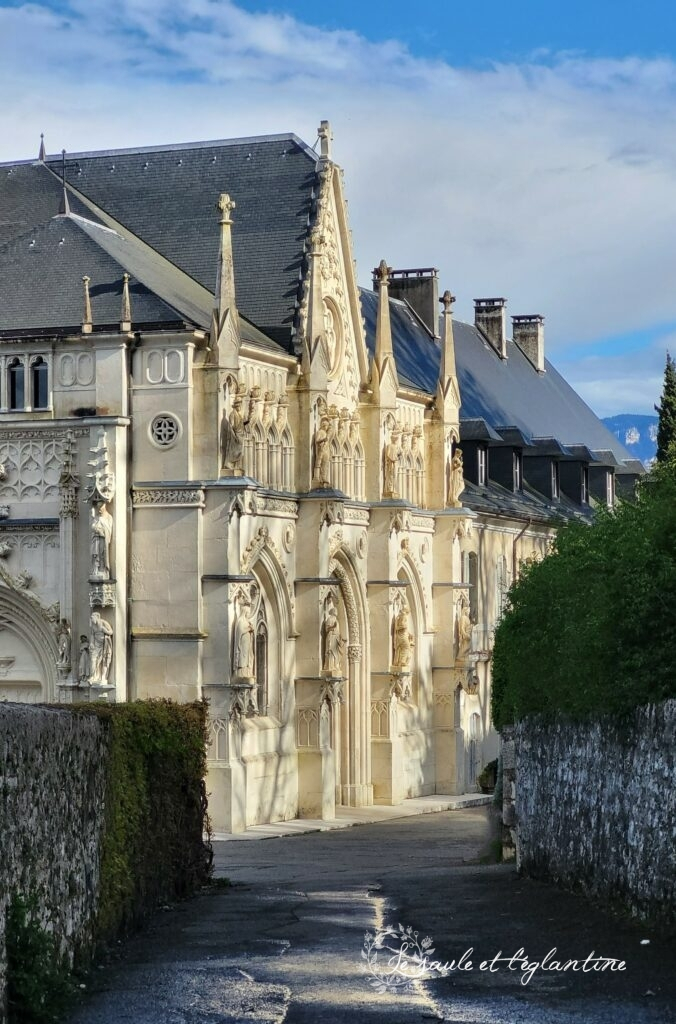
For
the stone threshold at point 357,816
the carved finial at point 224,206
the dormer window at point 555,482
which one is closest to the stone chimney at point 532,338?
the dormer window at point 555,482

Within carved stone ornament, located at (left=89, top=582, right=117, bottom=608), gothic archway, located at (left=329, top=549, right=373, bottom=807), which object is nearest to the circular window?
carved stone ornament, located at (left=89, top=582, right=117, bottom=608)

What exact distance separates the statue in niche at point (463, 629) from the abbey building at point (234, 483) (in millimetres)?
70

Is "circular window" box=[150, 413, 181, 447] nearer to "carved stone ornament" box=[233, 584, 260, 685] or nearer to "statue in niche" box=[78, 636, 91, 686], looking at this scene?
"carved stone ornament" box=[233, 584, 260, 685]

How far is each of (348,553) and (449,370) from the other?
8.37 metres

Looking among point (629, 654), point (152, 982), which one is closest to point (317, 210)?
point (629, 654)

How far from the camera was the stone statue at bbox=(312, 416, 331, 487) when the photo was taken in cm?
4734

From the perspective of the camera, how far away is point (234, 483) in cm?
4288

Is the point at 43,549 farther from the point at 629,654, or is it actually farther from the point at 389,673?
the point at 629,654

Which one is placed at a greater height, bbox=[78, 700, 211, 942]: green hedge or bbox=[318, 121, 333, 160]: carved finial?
bbox=[318, 121, 333, 160]: carved finial

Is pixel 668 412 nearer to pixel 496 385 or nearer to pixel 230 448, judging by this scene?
pixel 496 385

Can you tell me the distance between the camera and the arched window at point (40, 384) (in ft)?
143

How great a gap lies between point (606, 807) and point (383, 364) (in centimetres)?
3131

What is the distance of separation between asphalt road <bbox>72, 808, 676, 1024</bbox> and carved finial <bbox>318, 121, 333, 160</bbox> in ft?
83.9

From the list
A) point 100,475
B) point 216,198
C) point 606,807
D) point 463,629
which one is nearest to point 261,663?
point 100,475
